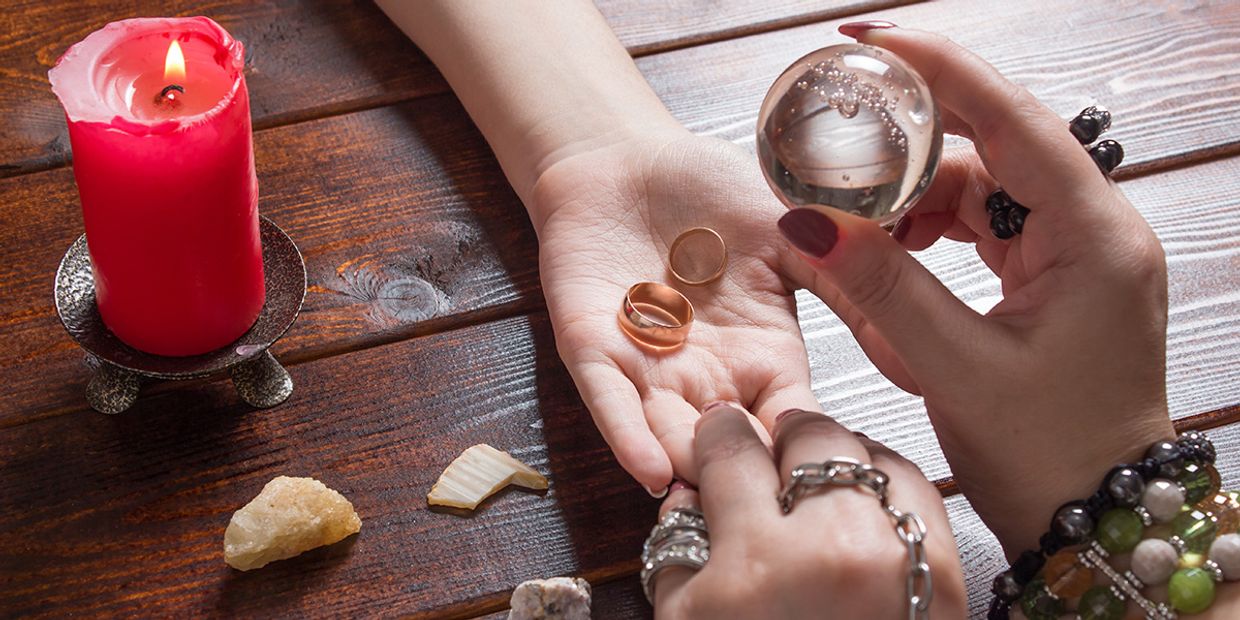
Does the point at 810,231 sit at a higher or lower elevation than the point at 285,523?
higher

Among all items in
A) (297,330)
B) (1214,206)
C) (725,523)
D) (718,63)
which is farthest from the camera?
(718,63)

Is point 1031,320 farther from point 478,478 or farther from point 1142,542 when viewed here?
point 478,478

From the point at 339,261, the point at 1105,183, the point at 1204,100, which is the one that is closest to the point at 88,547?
the point at 339,261

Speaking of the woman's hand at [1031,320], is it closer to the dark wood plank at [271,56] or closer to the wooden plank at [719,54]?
the wooden plank at [719,54]

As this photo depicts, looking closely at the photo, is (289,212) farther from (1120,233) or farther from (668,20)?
(1120,233)

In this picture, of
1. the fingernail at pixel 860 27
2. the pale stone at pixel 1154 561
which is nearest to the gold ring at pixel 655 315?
the fingernail at pixel 860 27

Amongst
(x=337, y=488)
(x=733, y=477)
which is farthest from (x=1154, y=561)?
(x=337, y=488)
